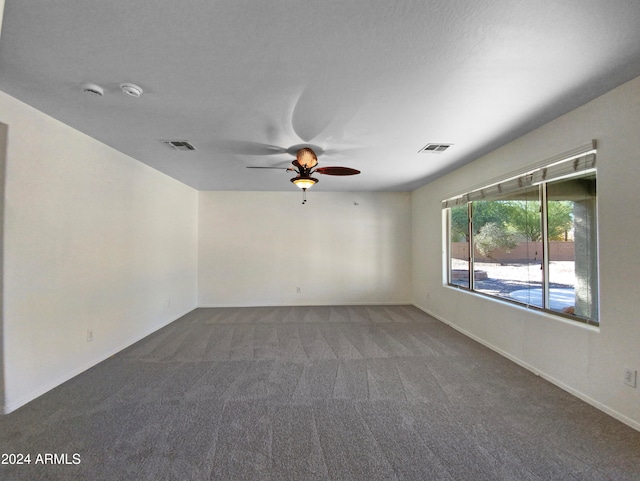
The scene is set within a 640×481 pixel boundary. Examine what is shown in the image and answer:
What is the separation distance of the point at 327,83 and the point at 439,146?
73.3 inches

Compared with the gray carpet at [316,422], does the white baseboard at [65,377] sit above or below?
above

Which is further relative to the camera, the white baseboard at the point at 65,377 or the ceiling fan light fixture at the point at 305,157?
the ceiling fan light fixture at the point at 305,157

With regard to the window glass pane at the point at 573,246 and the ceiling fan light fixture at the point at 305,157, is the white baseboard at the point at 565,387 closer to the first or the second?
the window glass pane at the point at 573,246

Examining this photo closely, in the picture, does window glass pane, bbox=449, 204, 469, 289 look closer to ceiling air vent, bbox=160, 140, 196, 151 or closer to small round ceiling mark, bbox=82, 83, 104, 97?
ceiling air vent, bbox=160, 140, 196, 151

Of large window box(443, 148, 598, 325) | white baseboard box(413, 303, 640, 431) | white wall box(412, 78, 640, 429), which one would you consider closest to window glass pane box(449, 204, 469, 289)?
large window box(443, 148, 598, 325)

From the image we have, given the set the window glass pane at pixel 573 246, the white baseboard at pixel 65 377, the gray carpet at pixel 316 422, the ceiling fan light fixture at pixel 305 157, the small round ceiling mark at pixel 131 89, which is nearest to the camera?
the gray carpet at pixel 316 422

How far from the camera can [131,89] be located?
6.51ft

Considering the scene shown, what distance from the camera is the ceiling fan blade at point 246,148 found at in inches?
122

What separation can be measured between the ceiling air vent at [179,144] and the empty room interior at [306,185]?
1.4 inches

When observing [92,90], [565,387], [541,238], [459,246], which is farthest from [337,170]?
[565,387]

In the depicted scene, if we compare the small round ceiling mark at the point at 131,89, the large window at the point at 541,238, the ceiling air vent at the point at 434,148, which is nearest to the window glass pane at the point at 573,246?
the large window at the point at 541,238

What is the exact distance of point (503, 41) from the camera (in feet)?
5.15

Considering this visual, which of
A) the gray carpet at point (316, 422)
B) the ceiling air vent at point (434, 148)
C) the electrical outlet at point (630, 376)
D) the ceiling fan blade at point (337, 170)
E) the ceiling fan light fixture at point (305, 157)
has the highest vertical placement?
the ceiling air vent at point (434, 148)

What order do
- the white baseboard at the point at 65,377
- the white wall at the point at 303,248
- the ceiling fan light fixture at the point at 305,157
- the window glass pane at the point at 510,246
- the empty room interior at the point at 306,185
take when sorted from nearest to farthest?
the empty room interior at the point at 306,185, the white baseboard at the point at 65,377, the window glass pane at the point at 510,246, the ceiling fan light fixture at the point at 305,157, the white wall at the point at 303,248
